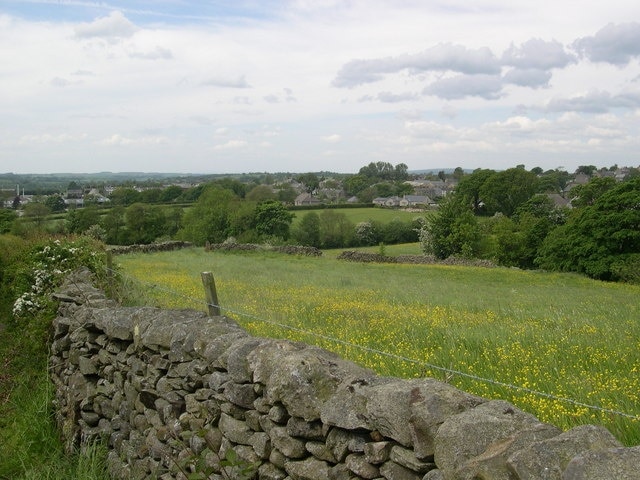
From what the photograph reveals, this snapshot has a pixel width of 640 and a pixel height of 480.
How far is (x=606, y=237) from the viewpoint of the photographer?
142 feet

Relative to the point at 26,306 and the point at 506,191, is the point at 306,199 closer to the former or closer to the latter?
the point at 506,191

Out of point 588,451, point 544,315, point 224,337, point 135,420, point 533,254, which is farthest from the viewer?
point 533,254

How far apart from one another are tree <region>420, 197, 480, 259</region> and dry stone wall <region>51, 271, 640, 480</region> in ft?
146

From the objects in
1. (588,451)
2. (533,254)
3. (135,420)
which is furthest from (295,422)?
(533,254)

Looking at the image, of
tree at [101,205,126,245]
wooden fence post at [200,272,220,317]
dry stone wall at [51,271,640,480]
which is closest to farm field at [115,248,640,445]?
wooden fence post at [200,272,220,317]

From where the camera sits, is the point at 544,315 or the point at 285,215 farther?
the point at 285,215

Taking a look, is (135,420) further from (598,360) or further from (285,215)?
(285,215)

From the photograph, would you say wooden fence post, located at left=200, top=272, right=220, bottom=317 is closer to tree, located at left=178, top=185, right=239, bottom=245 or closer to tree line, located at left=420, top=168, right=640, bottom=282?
tree line, located at left=420, top=168, right=640, bottom=282

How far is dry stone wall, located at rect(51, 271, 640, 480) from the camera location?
9.36 feet

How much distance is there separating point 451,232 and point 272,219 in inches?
1285

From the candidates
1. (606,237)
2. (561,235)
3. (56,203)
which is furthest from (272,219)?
(606,237)

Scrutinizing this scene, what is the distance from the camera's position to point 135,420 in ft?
22.6

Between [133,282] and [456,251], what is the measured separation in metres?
42.4

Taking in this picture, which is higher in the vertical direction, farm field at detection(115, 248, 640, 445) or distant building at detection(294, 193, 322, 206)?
farm field at detection(115, 248, 640, 445)
